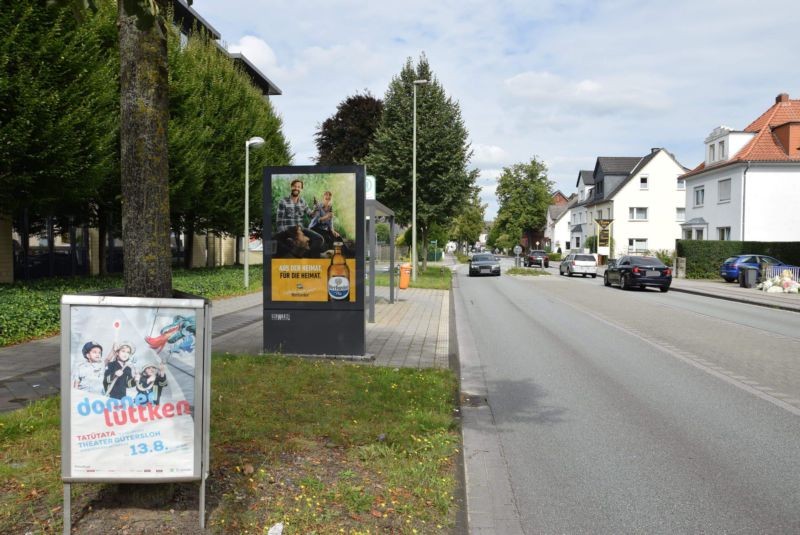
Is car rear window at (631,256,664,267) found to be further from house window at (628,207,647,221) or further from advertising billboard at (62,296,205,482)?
house window at (628,207,647,221)

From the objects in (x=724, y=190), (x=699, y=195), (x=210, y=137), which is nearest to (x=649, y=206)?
(x=699, y=195)

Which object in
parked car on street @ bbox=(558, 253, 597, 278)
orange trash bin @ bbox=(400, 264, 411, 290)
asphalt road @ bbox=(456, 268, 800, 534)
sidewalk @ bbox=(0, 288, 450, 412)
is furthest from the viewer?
parked car on street @ bbox=(558, 253, 597, 278)

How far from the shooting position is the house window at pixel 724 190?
127 ft

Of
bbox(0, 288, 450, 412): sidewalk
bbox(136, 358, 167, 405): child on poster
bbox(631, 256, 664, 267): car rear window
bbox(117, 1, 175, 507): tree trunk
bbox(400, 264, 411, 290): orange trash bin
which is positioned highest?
bbox(117, 1, 175, 507): tree trunk

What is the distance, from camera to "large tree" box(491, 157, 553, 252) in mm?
82875

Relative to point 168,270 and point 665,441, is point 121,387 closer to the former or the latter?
point 168,270

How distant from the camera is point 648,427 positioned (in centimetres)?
575

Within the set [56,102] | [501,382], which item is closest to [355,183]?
[501,382]

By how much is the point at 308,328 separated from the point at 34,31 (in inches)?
319

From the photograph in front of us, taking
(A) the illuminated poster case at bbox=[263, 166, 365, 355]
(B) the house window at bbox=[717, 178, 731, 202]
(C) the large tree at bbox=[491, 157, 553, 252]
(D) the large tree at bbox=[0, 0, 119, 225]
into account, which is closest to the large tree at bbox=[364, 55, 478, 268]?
(B) the house window at bbox=[717, 178, 731, 202]

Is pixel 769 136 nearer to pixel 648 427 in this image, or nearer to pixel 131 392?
pixel 648 427

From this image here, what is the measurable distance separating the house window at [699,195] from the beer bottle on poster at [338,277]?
130 feet

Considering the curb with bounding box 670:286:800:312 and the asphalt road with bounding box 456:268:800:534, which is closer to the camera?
the asphalt road with bounding box 456:268:800:534

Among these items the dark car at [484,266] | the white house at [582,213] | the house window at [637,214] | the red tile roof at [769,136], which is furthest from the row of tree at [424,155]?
the white house at [582,213]
